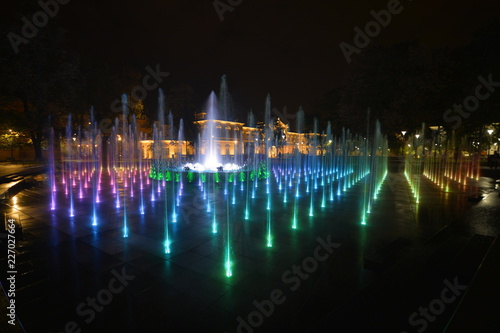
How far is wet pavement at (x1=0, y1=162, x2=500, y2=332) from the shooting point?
282 centimetres

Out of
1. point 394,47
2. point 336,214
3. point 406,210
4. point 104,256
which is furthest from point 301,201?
point 394,47

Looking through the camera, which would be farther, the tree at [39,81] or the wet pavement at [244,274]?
the tree at [39,81]

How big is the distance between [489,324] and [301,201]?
6.68 metres

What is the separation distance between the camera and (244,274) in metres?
3.82

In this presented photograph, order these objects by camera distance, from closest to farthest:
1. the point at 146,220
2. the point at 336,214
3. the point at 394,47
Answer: the point at 146,220 → the point at 336,214 → the point at 394,47

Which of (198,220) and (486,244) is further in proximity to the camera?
(198,220)

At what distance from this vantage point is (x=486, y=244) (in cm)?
462

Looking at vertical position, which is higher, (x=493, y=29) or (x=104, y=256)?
(x=493, y=29)

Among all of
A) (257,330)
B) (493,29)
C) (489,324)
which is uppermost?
(493,29)

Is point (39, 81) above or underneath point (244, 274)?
above

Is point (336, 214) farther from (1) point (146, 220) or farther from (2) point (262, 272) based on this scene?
(1) point (146, 220)

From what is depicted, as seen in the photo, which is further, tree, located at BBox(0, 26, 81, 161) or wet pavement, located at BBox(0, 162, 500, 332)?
tree, located at BBox(0, 26, 81, 161)

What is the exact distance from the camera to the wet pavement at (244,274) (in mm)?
2818

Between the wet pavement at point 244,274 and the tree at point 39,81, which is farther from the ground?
the tree at point 39,81
